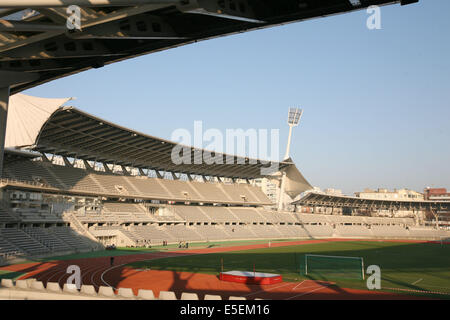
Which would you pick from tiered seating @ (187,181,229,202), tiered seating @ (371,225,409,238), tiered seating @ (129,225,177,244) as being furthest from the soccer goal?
tiered seating @ (371,225,409,238)

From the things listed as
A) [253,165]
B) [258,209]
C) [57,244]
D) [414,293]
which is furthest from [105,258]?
[258,209]

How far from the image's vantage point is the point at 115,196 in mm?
58969

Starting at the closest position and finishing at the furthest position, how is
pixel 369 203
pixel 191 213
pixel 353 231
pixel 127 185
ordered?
pixel 127 185, pixel 191 213, pixel 353 231, pixel 369 203

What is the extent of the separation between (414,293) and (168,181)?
57.8 m

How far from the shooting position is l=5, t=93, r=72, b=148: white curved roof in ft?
119

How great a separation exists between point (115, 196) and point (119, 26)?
50.0m

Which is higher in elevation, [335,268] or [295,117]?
[295,117]

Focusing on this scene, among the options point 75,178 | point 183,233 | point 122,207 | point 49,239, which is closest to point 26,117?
point 49,239

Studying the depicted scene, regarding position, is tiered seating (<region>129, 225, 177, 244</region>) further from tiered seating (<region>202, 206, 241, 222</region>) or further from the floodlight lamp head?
the floodlight lamp head

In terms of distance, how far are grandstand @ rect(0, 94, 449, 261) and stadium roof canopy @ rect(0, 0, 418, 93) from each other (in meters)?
25.5

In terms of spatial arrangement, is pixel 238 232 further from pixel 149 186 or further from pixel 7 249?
pixel 7 249

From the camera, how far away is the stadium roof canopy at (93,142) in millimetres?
Answer: 36781

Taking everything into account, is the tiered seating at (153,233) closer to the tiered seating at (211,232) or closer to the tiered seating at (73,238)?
the tiered seating at (211,232)
